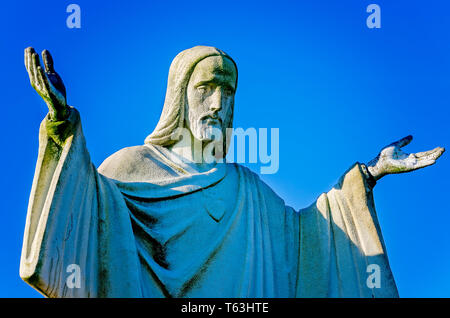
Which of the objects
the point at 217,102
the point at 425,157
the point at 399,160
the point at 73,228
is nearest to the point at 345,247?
the point at 399,160

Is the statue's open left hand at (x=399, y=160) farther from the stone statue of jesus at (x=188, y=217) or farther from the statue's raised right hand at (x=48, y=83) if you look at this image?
the statue's raised right hand at (x=48, y=83)

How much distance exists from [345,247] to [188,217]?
77.0 inches

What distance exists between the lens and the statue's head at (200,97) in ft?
42.4

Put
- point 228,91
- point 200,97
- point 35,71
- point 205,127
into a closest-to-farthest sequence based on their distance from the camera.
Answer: point 35,71
point 205,127
point 200,97
point 228,91

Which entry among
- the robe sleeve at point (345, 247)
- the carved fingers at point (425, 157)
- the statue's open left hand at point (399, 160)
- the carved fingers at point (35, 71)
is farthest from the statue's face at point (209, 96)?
the carved fingers at point (35, 71)

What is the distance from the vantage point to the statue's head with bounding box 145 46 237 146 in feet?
42.4

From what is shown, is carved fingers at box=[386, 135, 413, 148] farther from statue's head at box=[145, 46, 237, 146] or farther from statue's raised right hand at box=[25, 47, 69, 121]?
statue's raised right hand at box=[25, 47, 69, 121]

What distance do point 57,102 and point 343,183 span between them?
3.83m

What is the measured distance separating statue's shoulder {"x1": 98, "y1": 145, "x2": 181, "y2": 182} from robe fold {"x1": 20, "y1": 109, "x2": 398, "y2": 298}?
1 cm

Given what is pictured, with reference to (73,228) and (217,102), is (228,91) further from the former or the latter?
(73,228)

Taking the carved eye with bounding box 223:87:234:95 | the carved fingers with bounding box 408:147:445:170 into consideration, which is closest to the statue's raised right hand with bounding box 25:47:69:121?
the carved eye with bounding box 223:87:234:95

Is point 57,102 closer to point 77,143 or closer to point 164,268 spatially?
point 77,143

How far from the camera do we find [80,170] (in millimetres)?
11312

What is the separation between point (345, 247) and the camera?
12391 mm
